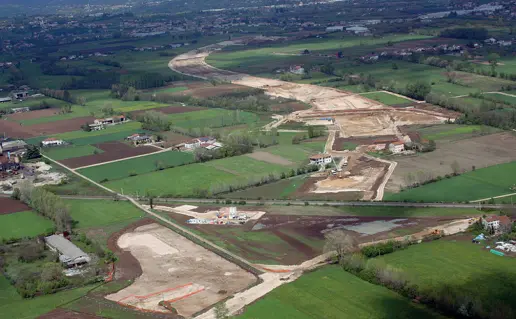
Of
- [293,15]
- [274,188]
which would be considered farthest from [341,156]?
[293,15]

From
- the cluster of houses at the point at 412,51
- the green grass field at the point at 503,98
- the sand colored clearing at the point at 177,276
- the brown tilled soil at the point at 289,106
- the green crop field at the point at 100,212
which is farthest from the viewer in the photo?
the cluster of houses at the point at 412,51

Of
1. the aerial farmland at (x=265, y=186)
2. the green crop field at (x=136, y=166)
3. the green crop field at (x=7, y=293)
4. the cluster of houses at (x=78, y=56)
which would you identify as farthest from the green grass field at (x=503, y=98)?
the cluster of houses at (x=78, y=56)

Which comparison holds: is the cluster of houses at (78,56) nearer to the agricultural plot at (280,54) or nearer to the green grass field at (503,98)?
the agricultural plot at (280,54)

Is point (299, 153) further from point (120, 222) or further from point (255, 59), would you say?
point (255, 59)

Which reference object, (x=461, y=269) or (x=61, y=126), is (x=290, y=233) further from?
(x=61, y=126)

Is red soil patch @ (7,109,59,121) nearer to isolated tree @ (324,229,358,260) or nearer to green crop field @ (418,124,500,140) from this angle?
green crop field @ (418,124,500,140)

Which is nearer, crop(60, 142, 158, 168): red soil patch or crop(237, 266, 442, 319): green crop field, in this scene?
crop(237, 266, 442, 319): green crop field

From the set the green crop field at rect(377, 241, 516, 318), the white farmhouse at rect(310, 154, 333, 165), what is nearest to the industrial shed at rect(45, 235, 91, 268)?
the green crop field at rect(377, 241, 516, 318)
